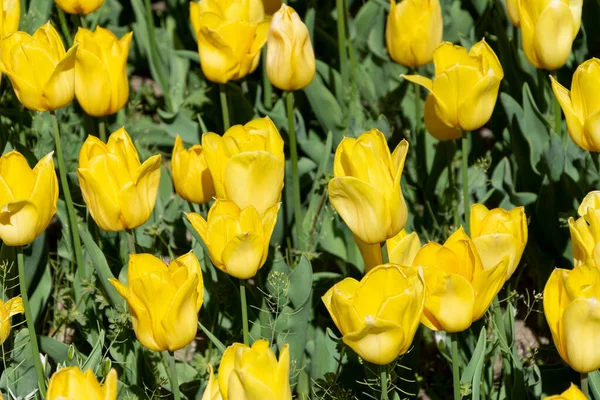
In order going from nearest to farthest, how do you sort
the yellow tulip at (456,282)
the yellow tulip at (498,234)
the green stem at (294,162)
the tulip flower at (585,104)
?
the yellow tulip at (456,282)
the yellow tulip at (498,234)
the tulip flower at (585,104)
the green stem at (294,162)

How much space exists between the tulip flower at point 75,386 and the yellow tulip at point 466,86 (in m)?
0.95

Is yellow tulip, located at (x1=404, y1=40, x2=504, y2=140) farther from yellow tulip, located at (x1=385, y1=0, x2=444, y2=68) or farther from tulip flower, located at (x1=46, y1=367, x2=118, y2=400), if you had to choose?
tulip flower, located at (x1=46, y1=367, x2=118, y2=400)

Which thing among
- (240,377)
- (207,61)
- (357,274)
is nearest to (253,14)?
(207,61)

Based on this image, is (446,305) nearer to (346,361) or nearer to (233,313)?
(346,361)

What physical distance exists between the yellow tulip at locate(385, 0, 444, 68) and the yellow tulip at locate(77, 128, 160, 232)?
0.85m

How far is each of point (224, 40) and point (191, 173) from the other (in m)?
0.37

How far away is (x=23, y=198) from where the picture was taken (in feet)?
6.17

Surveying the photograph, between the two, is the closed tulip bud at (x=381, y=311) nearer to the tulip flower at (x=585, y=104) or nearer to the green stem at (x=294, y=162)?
the tulip flower at (x=585, y=104)

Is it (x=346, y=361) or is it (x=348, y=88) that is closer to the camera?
(x=346, y=361)

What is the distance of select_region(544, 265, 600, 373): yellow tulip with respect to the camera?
1568mm

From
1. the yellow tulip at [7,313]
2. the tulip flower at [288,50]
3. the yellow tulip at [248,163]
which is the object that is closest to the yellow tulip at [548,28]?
the tulip flower at [288,50]

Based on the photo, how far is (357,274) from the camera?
2.68 metres

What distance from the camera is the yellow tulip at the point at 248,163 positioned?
1942mm

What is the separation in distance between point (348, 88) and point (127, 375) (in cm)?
116
